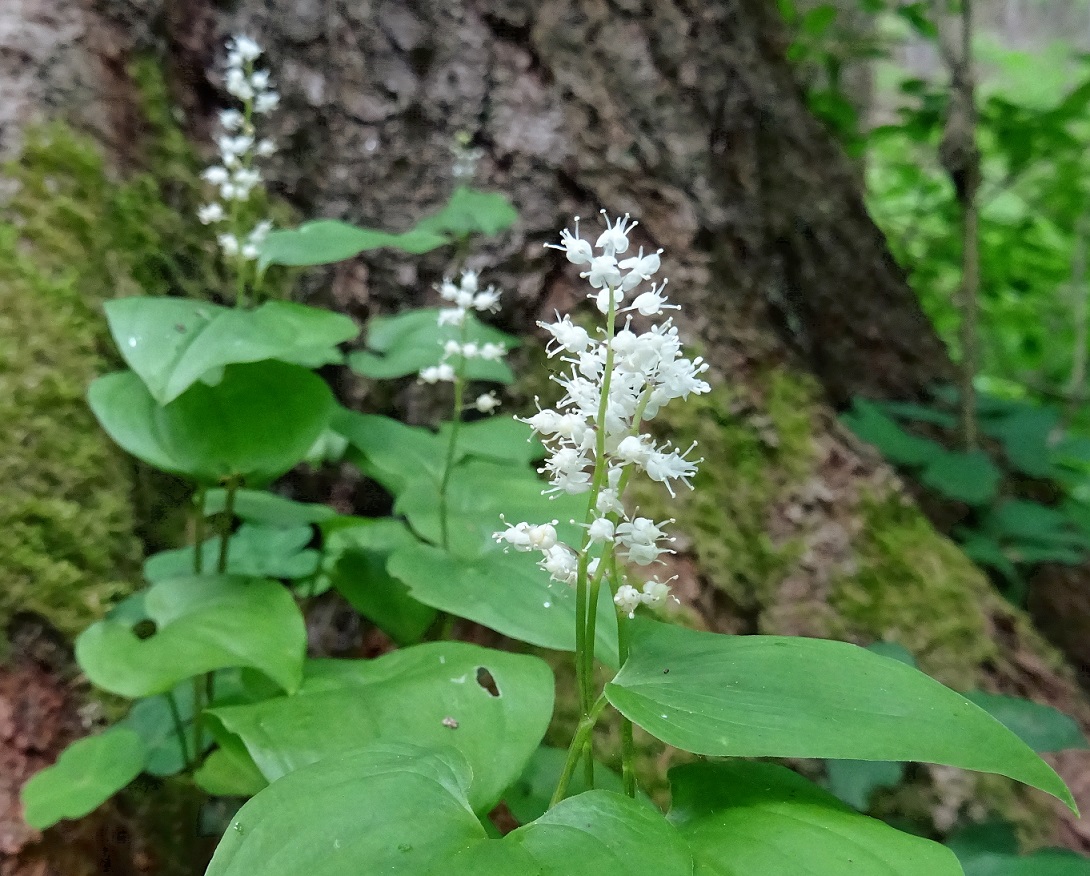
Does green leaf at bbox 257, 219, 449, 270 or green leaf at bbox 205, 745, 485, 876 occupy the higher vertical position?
green leaf at bbox 257, 219, 449, 270

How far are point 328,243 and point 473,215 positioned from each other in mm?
487

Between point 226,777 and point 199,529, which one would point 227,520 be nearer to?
point 199,529

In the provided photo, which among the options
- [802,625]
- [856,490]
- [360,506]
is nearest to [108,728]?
[360,506]

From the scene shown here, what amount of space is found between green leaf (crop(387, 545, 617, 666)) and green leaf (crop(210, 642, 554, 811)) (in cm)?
7

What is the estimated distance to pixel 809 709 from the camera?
73 cm

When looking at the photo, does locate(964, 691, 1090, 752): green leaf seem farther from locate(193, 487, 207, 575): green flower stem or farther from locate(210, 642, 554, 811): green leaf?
locate(193, 487, 207, 575): green flower stem

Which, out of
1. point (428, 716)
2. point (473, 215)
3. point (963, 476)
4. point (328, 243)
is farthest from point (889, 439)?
point (428, 716)

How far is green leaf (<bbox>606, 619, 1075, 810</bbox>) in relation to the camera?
684 millimetres

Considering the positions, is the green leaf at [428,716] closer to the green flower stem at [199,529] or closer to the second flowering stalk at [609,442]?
the second flowering stalk at [609,442]

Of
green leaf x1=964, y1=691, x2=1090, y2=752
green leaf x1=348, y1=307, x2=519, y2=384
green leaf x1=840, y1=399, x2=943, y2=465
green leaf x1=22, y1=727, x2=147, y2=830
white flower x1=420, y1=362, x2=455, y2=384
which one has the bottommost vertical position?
green leaf x1=22, y1=727, x2=147, y2=830

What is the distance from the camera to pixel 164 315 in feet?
4.31

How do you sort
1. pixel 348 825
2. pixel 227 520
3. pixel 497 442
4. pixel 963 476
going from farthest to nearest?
pixel 963 476 < pixel 497 442 < pixel 227 520 < pixel 348 825

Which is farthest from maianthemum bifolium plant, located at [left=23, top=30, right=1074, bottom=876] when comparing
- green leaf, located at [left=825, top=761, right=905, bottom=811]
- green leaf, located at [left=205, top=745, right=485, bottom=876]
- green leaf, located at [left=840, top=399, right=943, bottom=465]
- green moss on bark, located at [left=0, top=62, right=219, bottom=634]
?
green leaf, located at [left=840, top=399, right=943, bottom=465]

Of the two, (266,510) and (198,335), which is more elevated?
(198,335)
